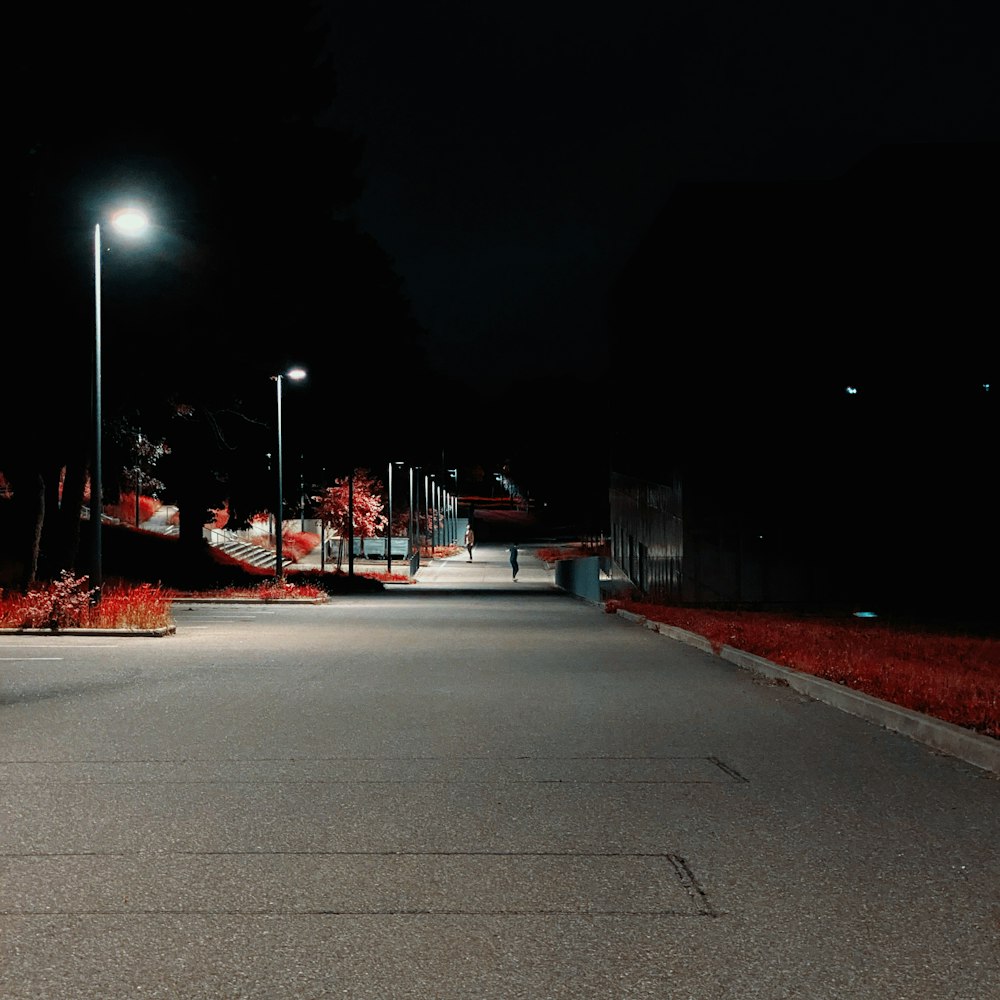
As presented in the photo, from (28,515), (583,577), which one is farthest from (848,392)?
(28,515)

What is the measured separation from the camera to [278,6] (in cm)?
3969

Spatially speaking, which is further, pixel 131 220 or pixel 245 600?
pixel 245 600

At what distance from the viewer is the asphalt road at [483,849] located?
195 inches

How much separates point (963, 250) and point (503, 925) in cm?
4628

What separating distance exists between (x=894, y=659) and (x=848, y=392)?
31.8 m

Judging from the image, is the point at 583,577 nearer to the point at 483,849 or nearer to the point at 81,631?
the point at 81,631

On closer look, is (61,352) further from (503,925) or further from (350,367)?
(350,367)

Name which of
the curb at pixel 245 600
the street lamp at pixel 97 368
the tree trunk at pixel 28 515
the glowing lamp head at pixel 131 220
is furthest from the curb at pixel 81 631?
the curb at pixel 245 600

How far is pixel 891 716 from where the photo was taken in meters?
11.7

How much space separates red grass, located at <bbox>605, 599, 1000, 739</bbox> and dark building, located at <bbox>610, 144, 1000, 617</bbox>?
19.2 m

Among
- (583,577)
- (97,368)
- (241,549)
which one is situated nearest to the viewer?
(97,368)

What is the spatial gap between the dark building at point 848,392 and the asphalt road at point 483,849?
34.7 metres

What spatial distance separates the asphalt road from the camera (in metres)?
4.96

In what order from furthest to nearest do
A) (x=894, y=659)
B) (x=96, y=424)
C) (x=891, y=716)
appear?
(x=96, y=424) < (x=894, y=659) < (x=891, y=716)
